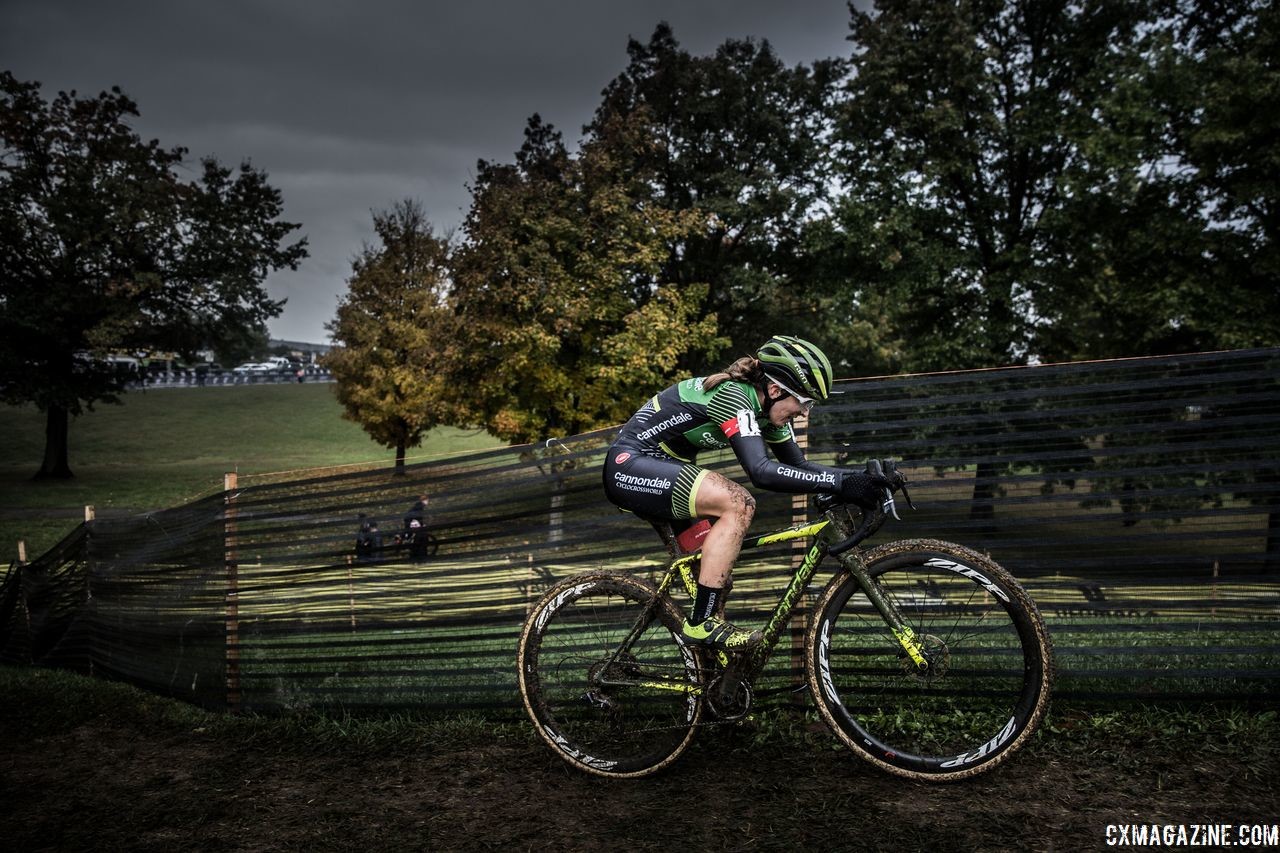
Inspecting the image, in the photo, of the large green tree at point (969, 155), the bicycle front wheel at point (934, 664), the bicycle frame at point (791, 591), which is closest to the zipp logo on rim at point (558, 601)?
the bicycle frame at point (791, 591)

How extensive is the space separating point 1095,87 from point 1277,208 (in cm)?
589

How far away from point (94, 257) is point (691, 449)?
3836cm

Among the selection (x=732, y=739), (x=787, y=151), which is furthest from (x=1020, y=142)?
(x=732, y=739)

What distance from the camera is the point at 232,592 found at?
592 cm

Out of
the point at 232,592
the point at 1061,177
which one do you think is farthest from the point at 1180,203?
the point at 232,592

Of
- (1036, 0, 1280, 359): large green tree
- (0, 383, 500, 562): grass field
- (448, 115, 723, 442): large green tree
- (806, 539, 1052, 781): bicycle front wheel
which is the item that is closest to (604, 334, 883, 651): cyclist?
(806, 539, 1052, 781): bicycle front wheel

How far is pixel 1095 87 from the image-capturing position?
21359 millimetres

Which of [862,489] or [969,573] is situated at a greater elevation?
[862,489]

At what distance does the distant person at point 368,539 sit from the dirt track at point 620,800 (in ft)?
4.62

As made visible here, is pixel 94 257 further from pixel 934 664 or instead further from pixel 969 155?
pixel 934 664

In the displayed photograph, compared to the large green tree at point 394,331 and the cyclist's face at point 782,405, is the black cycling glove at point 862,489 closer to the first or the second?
the cyclist's face at point 782,405

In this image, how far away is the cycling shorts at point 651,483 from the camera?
164 inches

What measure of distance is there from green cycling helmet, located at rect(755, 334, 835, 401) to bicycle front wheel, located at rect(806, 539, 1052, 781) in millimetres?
881

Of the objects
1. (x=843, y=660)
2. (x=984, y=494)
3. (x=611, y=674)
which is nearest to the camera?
(x=611, y=674)
